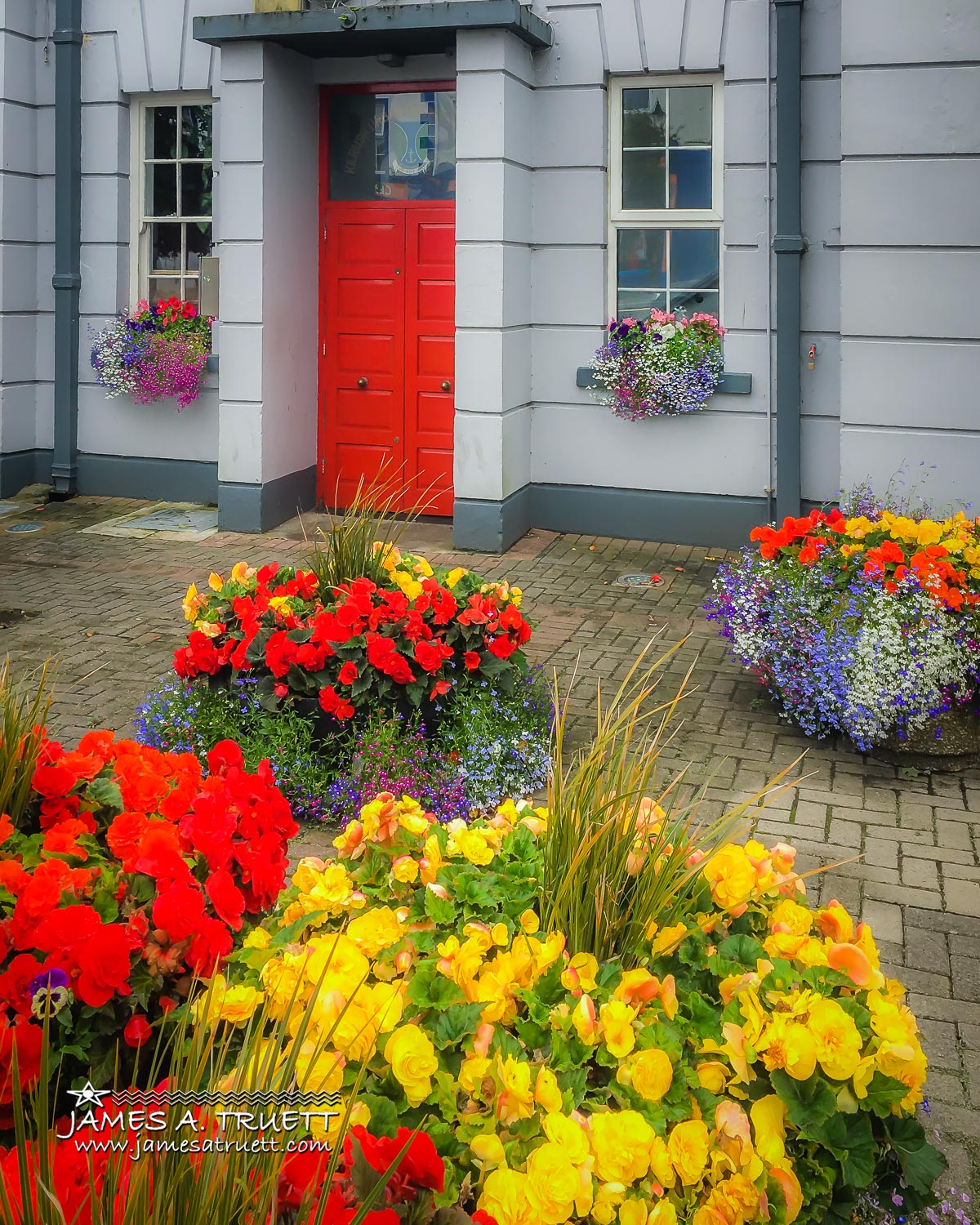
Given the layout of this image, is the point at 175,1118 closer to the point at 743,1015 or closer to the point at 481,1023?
the point at 481,1023

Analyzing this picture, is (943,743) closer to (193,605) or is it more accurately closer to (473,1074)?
(193,605)

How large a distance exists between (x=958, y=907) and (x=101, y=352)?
30.5 ft

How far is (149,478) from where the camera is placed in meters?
12.1

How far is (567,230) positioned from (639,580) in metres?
3.07

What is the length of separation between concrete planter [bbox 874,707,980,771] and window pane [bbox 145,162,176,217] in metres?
8.58

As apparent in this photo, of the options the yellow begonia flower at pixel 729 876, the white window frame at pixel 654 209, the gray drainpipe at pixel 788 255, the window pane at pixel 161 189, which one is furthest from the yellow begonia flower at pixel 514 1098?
the window pane at pixel 161 189

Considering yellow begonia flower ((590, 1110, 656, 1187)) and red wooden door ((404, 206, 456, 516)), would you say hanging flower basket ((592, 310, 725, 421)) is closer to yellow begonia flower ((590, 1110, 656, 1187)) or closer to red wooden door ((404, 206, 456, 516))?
red wooden door ((404, 206, 456, 516))

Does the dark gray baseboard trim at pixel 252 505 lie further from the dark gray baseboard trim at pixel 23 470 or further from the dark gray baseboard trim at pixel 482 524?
the dark gray baseboard trim at pixel 23 470

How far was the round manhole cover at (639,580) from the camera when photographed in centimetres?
941

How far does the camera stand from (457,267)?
10.2 m

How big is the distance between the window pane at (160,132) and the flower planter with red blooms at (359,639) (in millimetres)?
7320

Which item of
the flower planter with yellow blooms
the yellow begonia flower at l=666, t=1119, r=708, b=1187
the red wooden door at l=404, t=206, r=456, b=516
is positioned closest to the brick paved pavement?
the flower planter with yellow blooms

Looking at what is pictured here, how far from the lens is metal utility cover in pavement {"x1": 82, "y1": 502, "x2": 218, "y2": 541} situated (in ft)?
35.6

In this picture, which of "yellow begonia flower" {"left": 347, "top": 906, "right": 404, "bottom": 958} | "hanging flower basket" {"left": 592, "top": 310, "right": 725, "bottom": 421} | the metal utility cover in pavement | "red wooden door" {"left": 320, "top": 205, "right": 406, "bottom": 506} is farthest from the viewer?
"red wooden door" {"left": 320, "top": 205, "right": 406, "bottom": 506}
